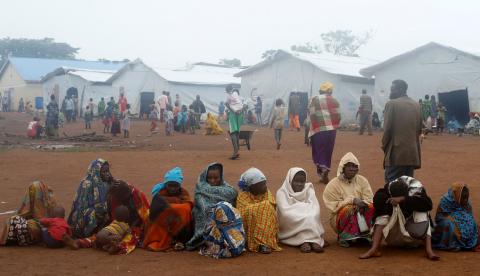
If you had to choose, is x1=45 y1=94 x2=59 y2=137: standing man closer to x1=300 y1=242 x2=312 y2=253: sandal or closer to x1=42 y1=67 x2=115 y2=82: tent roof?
x1=42 y1=67 x2=115 y2=82: tent roof

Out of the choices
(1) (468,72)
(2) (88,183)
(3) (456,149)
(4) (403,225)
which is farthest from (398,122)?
(1) (468,72)

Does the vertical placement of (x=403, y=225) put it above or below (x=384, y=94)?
below

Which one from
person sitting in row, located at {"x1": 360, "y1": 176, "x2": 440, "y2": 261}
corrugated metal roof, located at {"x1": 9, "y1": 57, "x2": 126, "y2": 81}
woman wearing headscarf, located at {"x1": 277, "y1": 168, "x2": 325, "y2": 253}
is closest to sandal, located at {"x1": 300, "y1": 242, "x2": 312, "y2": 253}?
woman wearing headscarf, located at {"x1": 277, "y1": 168, "x2": 325, "y2": 253}

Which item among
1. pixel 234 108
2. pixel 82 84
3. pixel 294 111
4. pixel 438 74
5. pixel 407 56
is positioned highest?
pixel 407 56

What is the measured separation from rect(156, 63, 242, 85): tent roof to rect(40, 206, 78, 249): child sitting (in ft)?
84.2

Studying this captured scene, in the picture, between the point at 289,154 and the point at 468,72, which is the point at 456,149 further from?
the point at 468,72

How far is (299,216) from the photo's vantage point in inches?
205

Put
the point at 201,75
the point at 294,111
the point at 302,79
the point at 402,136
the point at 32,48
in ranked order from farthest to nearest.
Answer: the point at 32,48 → the point at 201,75 → the point at 302,79 → the point at 294,111 → the point at 402,136

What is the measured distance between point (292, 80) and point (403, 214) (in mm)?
21784

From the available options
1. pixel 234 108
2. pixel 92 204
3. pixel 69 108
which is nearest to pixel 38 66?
pixel 69 108

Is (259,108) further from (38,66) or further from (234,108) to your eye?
(38,66)

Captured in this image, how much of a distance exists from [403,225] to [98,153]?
10.1 m

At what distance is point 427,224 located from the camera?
4.79m

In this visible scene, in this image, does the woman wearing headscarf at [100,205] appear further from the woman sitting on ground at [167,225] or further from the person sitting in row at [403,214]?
the person sitting in row at [403,214]
